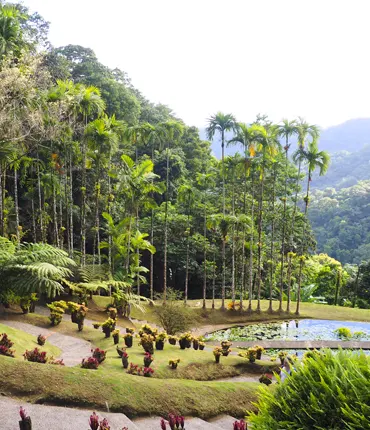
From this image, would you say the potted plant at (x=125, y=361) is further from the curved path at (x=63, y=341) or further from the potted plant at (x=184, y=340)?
the potted plant at (x=184, y=340)

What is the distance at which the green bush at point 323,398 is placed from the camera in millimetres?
3980

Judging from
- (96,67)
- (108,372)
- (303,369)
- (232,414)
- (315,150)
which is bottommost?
(232,414)

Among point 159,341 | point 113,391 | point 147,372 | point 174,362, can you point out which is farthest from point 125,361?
point 159,341

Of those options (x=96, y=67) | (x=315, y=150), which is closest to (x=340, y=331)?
(x=315, y=150)

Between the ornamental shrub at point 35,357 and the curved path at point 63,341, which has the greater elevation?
the ornamental shrub at point 35,357

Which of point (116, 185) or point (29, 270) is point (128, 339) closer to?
point (29, 270)

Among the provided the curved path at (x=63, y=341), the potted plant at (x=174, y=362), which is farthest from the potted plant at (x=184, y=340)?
the curved path at (x=63, y=341)

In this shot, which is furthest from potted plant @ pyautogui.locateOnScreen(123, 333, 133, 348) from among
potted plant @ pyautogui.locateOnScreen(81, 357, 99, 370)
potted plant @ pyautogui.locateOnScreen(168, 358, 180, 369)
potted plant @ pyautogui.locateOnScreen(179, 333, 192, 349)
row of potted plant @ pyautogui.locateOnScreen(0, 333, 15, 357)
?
row of potted plant @ pyautogui.locateOnScreen(0, 333, 15, 357)

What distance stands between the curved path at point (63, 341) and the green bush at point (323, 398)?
7030mm

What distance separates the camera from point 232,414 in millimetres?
8445

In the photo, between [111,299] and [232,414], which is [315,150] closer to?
[111,299]

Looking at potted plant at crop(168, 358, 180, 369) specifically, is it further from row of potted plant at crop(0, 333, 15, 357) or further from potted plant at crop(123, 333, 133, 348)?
row of potted plant at crop(0, 333, 15, 357)

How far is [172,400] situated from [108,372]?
1378 mm

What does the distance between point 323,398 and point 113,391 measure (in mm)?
4519
